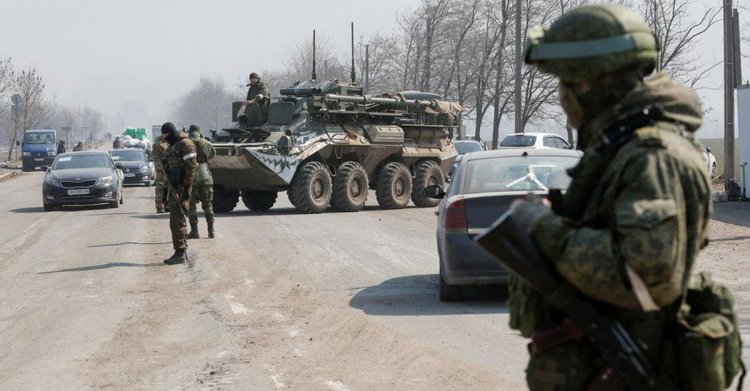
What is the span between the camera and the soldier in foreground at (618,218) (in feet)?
8.21

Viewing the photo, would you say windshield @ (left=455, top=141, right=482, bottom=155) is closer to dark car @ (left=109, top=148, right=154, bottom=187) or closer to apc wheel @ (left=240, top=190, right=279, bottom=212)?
dark car @ (left=109, top=148, right=154, bottom=187)

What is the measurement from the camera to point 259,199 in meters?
23.4

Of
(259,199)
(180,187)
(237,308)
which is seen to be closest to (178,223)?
(180,187)

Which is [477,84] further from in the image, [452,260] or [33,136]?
[452,260]

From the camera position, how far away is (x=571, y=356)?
275cm

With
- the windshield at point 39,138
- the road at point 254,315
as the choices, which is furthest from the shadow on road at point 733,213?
the windshield at point 39,138

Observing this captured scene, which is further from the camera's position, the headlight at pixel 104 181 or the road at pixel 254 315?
the headlight at pixel 104 181

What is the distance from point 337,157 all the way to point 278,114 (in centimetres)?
152

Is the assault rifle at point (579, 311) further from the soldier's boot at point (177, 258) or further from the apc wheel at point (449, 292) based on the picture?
the soldier's boot at point (177, 258)

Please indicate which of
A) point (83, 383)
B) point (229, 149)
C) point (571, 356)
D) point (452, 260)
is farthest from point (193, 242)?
point (571, 356)

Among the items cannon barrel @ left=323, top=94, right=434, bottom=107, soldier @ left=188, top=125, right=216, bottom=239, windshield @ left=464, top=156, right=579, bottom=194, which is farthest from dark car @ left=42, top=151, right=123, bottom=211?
windshield @ left=464, top=156, right=579, bottom=194

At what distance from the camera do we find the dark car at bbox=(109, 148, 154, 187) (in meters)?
35.2

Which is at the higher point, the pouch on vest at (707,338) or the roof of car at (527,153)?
the roof of car at (527,153)

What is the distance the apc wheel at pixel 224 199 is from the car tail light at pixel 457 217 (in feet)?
44.7
